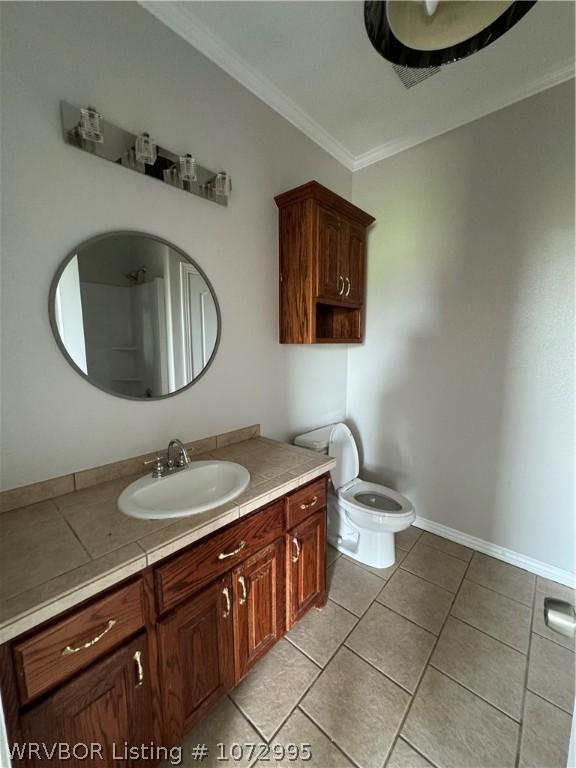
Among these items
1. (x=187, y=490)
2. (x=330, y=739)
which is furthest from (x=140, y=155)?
(x=330, y=739)

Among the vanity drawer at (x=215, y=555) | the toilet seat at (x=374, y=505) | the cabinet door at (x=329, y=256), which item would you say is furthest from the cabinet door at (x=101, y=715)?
the cabinet door at (x=329, y=256)

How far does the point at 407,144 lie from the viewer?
202 cm

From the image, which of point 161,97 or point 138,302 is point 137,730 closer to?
point 138,302

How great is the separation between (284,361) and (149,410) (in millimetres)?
885

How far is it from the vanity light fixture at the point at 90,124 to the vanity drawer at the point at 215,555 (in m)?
1.42

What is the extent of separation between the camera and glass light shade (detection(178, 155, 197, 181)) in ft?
4.25

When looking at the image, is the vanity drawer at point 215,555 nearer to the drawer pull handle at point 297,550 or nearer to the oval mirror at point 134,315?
the drawer pull handle at point 297,550

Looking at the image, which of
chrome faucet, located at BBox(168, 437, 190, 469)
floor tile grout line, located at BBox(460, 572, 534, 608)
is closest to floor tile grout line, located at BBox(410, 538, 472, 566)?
floor tile grout line, located at BBox(460, 572, 534, 608)

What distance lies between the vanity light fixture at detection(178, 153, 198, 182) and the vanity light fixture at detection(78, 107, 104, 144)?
0.31 m

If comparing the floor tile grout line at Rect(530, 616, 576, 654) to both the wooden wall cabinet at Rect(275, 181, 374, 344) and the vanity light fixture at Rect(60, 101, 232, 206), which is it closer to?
the wooden wall cabinet at Rect(275, 181, 374, 344)

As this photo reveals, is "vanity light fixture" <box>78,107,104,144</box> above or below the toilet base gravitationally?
above

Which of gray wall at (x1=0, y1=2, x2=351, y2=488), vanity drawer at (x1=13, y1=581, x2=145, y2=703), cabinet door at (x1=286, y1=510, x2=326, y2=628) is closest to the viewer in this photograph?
vanity drawer at (x1=13, y1=581, x2=145, y2=703)

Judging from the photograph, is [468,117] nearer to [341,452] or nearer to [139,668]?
[341,452]

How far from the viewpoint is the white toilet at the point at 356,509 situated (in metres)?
1.71
